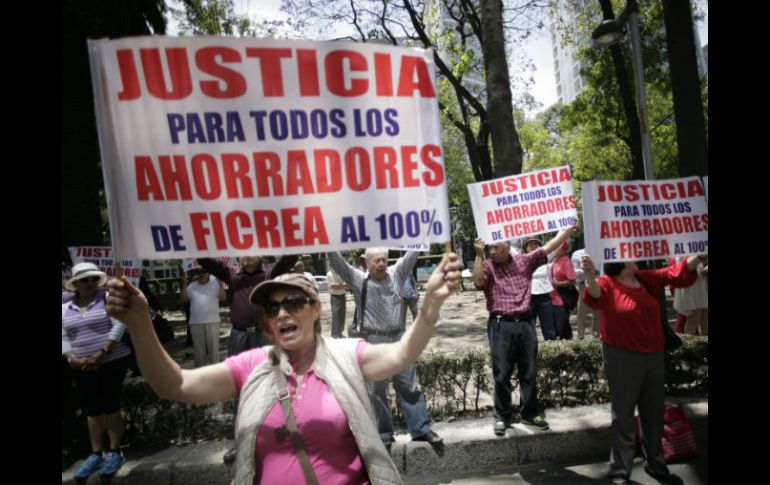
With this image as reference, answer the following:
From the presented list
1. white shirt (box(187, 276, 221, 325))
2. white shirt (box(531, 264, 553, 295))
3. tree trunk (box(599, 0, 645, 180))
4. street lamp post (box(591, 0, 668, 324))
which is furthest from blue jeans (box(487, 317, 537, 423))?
tree trunk (box(599, 0, 645, 180))

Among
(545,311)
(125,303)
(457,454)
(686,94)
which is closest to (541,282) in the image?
(545,311)

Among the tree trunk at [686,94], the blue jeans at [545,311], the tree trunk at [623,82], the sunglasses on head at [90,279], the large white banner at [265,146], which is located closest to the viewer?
the large white banner at [265,146]

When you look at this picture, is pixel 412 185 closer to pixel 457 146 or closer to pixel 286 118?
pixel 286 118

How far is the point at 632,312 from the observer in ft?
12.7

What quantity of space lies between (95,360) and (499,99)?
5299 mm

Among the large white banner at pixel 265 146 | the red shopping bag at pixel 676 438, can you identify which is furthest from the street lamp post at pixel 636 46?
the large white banner at pixel 265 146

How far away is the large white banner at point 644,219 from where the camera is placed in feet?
12.9

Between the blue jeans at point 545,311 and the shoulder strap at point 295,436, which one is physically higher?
the shoulder strap at point 295,436

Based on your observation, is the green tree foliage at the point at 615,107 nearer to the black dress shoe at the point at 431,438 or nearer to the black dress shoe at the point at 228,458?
the black dress shoe at the point at 431,438

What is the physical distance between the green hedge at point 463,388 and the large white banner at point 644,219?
1.77 m

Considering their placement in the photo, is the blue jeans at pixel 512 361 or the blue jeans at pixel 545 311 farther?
the blue jeans at pixel 545 311

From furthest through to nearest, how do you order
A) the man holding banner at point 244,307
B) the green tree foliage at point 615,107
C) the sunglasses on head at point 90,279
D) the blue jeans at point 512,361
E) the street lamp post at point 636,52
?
the green tree foliage at point 615,107 < the street lamp post at point 636,52 < the man holding banner at point 244,307 < the blue jeans at point 512,361 < the sunglasses on head at point 90,279

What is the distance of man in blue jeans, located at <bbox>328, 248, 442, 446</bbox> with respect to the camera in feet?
15.1

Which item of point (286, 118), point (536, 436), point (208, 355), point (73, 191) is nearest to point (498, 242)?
point (536, 436)
